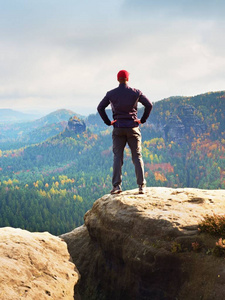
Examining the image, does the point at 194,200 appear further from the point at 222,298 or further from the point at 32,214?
the point at 32,214

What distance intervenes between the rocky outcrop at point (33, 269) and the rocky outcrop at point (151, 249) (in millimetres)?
1280

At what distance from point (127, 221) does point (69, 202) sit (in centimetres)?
15213

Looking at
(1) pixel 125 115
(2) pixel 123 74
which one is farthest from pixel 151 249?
(2) pixel 123 74

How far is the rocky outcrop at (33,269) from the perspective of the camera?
7.52m

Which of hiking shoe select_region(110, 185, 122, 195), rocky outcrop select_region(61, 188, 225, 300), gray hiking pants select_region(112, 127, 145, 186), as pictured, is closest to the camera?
rocky outcrop select_region(61, 188, 225, 300)

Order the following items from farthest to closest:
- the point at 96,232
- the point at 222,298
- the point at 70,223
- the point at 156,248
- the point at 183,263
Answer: the point at 70,223, the point at 96,232, the point at 156,248, the point at 183,263, the point at 222,298

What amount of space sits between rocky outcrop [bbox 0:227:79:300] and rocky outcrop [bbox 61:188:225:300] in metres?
1.28

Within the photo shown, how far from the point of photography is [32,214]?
127 metres

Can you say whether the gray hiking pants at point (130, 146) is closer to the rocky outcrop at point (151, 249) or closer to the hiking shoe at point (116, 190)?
the hiking shoe at point (116, 190)

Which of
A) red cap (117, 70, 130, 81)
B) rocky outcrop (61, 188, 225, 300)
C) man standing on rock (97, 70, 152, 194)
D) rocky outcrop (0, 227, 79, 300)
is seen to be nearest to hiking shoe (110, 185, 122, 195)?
rocky outcrop (61, 188, 225, 300)

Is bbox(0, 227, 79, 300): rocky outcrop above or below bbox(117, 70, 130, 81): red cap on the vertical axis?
below

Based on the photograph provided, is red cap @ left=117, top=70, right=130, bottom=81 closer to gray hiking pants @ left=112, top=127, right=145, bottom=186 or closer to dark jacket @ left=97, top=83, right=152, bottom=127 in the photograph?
dark jacket @ left=97, top=83, right=152, bottom=127

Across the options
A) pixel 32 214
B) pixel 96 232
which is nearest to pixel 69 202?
pixel 32 214

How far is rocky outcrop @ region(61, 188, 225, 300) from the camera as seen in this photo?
7465 mm
